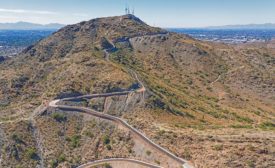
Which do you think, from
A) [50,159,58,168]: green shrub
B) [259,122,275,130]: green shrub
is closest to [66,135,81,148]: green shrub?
[50,159,58,168]: green shrub

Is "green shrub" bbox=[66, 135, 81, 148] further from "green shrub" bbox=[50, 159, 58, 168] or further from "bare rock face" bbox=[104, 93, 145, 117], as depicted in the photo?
"bare rock face" bbox=[104, 93, 145, 117]

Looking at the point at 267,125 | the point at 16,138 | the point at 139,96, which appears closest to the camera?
the point at 16,138

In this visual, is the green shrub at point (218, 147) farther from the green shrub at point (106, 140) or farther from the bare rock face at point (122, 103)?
the bare rock face at point (122, 103)

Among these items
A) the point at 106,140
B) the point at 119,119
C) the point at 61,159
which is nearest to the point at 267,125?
the point at 119,119

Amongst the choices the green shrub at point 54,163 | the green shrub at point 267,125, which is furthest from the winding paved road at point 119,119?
the green shrub at point 267,125

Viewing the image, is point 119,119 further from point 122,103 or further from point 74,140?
point 74,140

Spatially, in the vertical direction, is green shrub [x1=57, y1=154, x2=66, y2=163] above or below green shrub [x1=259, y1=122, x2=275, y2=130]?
below

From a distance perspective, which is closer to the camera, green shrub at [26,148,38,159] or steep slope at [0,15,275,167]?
steep slope at [0,15,275,167]

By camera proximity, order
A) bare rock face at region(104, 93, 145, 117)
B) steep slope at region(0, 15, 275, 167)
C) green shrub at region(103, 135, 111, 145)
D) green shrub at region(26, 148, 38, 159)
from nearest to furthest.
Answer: steep slope at region(0, 15, 275, 167) → green shrub at region(26, 148, 38, 159) → green shrub at region(103, 135, 111, 145) → bare rock face at region(104, 93, 145, 117)

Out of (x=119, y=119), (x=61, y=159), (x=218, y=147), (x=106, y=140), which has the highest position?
(x=218, y=147)
